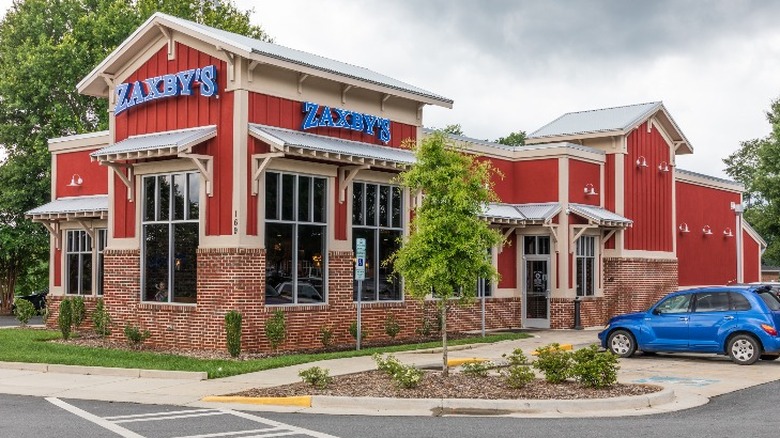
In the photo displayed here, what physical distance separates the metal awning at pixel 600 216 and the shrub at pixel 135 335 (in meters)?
13.8

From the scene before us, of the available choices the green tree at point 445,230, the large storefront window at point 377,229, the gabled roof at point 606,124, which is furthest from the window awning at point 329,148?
the gabled roof at point 606,124

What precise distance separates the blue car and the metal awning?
8.18 m

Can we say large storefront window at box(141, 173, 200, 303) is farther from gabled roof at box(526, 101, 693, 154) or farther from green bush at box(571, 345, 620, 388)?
gabled roof at box(526, 101, 693, 154)

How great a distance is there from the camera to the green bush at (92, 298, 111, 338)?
905 inches

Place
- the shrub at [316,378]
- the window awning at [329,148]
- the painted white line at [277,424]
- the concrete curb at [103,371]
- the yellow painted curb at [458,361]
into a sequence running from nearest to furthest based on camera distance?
1. the painted white line at [277,424]
2. the shrub at [316,378]
3. the concrete curb at [103,371]
4. the yellow painted curb at [458,361]
5. the window awning at [329,148]

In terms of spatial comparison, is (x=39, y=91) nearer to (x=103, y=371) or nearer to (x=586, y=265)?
(x=586, y=265)

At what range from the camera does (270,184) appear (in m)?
21.0

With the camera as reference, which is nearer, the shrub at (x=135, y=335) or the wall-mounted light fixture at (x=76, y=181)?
the shrub at (x=135, y=335)

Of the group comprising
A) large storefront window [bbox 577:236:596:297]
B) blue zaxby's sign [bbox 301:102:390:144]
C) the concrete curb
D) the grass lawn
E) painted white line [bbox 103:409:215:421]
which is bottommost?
painted white line [bbox 103:409:215:421]

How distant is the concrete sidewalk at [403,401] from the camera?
13.2 m

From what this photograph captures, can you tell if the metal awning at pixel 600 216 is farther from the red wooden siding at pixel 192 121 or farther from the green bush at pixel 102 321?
the green bush at pixel 102 321

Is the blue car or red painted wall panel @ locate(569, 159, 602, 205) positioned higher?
red painted wall panel @ locate(569, 159, 602, 205)

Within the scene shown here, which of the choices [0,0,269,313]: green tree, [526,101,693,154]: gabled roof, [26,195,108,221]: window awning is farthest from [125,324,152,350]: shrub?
[0,0,269,313]: green tree

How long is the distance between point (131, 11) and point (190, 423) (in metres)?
34.6
